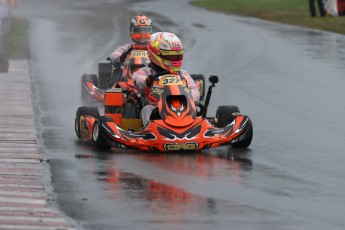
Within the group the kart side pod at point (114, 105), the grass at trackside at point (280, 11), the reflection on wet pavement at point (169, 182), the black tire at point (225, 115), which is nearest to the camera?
the reflection on wet pavement at point (169, 182)

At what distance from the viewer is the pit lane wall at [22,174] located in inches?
367

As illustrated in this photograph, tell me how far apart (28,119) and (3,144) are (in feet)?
8.43

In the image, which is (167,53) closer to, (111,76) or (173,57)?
Answer: (173,57)

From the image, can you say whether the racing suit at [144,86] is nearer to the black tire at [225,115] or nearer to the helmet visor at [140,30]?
the black tire at [225,115]

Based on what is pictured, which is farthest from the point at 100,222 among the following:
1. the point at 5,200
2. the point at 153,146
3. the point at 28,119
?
the point at 28,119

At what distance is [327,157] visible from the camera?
42.8 ft

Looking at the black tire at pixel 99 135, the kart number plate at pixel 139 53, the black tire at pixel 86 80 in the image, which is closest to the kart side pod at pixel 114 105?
the black tire at pixel 99 135

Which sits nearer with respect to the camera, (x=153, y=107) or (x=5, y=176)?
(x=5, y=176)

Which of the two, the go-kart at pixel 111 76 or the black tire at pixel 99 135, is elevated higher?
the black tire at pixel 99 135

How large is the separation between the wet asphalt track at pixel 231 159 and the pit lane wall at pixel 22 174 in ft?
0.63

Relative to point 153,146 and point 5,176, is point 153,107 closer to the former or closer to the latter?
point 153,146

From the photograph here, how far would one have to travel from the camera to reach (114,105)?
14.4 metres

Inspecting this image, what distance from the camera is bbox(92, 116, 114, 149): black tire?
521 inches

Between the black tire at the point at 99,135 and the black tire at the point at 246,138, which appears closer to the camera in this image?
the black tire at the point at 99,135
